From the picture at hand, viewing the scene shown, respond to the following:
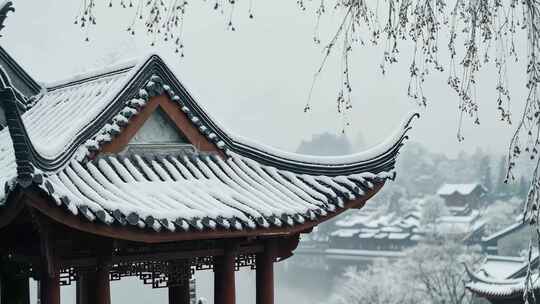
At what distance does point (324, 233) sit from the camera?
60.8 metres

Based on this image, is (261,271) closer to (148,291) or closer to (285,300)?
(148,291)

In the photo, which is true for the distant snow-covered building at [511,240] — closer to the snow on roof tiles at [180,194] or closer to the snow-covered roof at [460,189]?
the snow-covered roof at [460,189]

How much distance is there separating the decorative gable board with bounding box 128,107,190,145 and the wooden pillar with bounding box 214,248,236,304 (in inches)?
41.4

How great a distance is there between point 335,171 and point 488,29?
2586 mm

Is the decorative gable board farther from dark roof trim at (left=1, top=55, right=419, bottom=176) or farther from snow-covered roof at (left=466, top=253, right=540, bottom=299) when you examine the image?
snow-covered roof at (left=466, top=253, right=540, bottom=299)

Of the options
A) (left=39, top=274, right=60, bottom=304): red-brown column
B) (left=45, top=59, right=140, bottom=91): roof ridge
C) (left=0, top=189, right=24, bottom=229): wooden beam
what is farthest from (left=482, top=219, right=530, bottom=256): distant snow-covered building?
(left=0, top=189, right=24, bottom=229): wooden beam

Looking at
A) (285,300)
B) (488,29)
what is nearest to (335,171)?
(488,29)

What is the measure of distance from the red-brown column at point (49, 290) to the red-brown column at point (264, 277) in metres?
1.80

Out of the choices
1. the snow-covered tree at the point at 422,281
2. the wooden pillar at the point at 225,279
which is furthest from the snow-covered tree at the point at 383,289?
the wooden pillar at the point at 225,279

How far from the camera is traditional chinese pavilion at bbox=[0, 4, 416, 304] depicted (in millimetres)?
4199

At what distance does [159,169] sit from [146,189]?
39cm

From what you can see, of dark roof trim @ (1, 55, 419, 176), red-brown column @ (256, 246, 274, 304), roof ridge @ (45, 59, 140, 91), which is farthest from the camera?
roof ridge @ (45, 59, 140, 91)

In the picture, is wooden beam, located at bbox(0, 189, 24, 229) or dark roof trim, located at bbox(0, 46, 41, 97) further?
dark roof trim, located at bbox(0, 46, 41, 97)

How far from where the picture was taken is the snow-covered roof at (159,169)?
4.31 m
